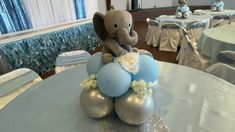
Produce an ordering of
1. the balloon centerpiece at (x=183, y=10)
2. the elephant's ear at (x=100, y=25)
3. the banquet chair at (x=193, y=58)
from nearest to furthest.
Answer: the elephant's ear at (x=100, y=25) < the banquet chair at (x=193, y=58) < the balloon centerpiece at (x=183, y=10)

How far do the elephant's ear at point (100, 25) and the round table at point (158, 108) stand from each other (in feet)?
1.13

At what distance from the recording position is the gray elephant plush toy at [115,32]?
2.40 ft

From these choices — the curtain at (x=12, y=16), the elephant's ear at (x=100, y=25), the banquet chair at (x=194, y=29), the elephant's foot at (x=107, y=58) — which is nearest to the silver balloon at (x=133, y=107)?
the elephant's foot at (x=107, y=58)

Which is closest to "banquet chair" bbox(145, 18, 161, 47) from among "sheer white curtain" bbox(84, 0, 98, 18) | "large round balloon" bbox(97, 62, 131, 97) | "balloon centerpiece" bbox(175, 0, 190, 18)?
"balloon centerpiece" bbox(175, 0, 190, 18)

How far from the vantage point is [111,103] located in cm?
73

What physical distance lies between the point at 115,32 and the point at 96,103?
0.28 meters

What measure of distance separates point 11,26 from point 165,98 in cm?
229

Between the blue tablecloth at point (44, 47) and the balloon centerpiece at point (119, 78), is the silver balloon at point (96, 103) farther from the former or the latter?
the blue tablecloth at point (44, 47)

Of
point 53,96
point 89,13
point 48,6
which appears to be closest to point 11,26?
point 48,6

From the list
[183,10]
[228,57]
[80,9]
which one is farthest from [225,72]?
[183,10]

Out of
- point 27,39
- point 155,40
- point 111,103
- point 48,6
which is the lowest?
point 155,40

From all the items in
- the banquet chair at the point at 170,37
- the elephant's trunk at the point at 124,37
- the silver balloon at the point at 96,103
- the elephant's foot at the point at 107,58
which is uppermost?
the elephant's trunk at the point at 124,37

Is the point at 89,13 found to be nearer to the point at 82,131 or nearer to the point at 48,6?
the point at 48,6

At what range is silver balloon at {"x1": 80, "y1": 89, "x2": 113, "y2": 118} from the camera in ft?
2.35
